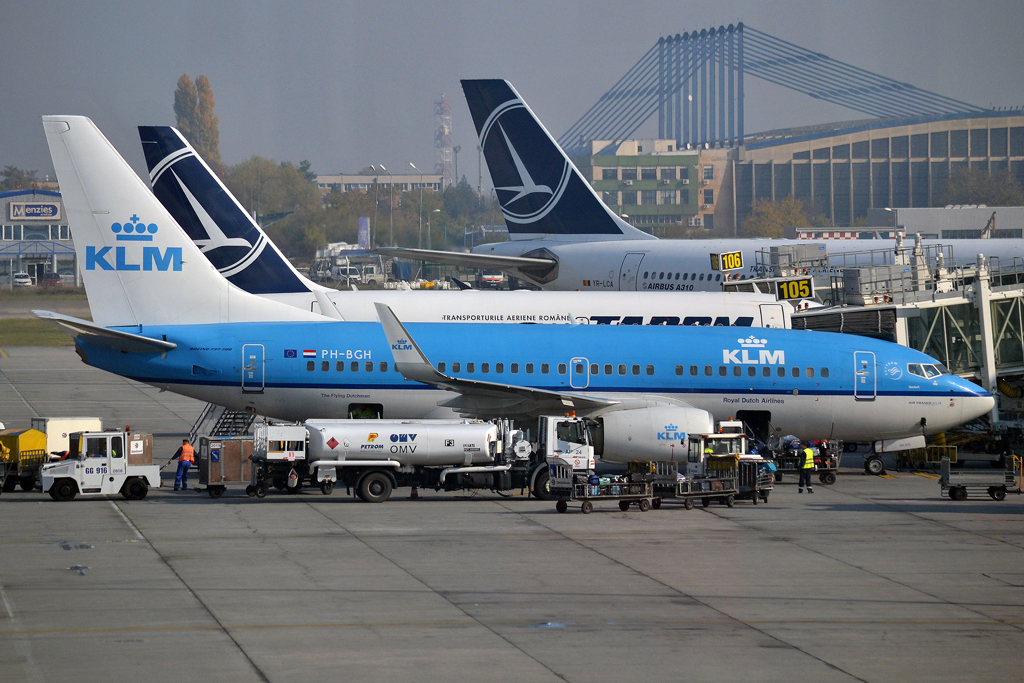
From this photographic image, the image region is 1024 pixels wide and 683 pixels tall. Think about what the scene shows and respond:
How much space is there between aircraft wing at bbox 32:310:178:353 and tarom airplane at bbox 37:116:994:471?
0.05 m

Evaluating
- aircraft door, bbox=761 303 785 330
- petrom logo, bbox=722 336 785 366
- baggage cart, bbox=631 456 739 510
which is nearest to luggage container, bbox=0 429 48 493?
baggage cart, bbox=631 456 739 510

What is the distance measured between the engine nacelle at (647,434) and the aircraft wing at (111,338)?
11873mm

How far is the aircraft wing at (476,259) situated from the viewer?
57.7 meters

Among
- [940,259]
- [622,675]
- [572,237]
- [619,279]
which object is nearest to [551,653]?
[622,675]

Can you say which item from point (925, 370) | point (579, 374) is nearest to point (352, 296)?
point (579, 374)

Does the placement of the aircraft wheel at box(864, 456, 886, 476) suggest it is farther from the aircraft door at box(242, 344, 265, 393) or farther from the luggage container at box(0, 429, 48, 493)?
the luggage container at box(0, 429, 48, 493)

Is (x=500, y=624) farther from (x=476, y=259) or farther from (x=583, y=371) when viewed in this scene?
(x=476, y=259)

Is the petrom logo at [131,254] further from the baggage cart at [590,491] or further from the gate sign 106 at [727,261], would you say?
the gate sign 106 at [727,261]

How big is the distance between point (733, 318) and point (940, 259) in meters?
7.76

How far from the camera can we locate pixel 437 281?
123 meters

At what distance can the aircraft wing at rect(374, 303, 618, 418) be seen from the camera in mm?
28672

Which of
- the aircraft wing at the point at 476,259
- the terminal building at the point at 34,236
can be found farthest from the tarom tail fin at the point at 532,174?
the terminal building at the point at 34,236

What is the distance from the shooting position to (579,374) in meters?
31.7

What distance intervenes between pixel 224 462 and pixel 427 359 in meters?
6.07
